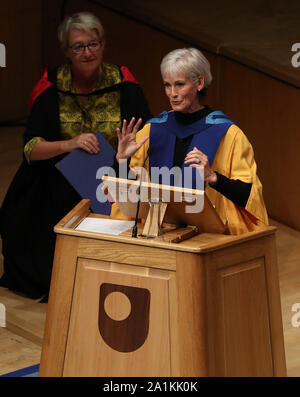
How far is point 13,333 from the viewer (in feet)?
14.8

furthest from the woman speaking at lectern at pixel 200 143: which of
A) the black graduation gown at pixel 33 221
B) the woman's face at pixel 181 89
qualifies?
the black graduation gown at pixel 33 221

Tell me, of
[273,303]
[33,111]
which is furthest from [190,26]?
[273,303]

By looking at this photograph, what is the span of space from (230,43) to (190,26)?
40 cm

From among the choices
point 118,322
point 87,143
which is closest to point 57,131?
point 87,143

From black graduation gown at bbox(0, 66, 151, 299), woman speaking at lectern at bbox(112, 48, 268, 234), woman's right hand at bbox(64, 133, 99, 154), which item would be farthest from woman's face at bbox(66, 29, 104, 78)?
woman speaking at lectern at bbox(112, 48, 268, 234)

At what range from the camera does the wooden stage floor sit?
4.18 meters

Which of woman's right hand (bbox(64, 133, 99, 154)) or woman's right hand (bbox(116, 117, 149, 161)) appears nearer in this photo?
woman's right hand (bbox(116, 117, 149, 161))

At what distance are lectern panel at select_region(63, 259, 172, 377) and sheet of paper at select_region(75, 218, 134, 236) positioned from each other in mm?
128

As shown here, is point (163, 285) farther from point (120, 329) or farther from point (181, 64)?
point (181, 64)

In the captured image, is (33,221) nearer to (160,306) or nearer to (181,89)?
(181,89)

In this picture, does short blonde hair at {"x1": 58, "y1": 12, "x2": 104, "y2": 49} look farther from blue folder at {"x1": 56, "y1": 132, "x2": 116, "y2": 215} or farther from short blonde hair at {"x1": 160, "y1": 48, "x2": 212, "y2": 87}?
short blonde hair at {"x1": 160, "y1": 48, "x2": 212, "y2": 87}

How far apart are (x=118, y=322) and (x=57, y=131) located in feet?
6.25

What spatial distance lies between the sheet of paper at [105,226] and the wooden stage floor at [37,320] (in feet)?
3.54

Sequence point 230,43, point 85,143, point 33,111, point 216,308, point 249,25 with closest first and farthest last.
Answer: point 216,308, point 85,143, point 33,111, point 230,43, point 249,25
